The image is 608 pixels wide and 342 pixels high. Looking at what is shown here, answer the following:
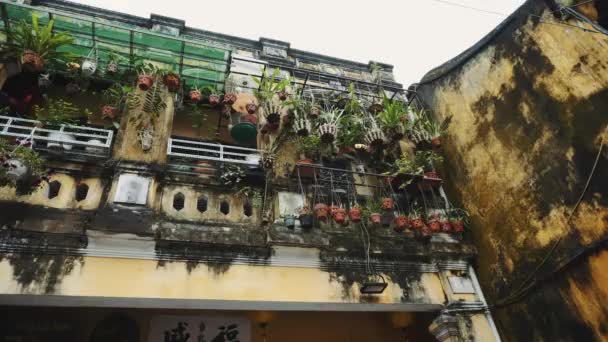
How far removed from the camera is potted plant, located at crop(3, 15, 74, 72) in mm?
5312

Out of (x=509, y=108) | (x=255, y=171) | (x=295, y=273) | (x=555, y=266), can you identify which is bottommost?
(x=555, y=266)

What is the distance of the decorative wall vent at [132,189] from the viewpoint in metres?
4.85

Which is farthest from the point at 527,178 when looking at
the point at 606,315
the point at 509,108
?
the point at 606,315

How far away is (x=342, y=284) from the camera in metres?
5.38

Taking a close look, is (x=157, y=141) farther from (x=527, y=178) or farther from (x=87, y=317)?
(x=527, y=178)

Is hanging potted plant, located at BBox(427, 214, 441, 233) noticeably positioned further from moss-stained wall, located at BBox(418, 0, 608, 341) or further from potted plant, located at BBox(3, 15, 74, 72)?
potted plant, located at BBox(3, 15, 74, 72)

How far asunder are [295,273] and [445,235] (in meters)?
2.95

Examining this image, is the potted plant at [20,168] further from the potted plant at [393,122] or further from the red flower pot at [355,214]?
the potted plant at [393,122]

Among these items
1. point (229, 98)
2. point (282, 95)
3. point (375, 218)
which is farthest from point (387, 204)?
point (229, 98)

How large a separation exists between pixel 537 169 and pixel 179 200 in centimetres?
559

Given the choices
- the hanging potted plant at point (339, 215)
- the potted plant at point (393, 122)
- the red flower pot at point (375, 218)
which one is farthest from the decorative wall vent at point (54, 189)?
the potted plant at point (393, 122)

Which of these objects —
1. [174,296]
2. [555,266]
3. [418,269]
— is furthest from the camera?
[418,269]

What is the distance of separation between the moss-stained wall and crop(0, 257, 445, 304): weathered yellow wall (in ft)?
5.58

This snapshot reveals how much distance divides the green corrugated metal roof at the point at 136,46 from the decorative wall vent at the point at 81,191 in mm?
2768
